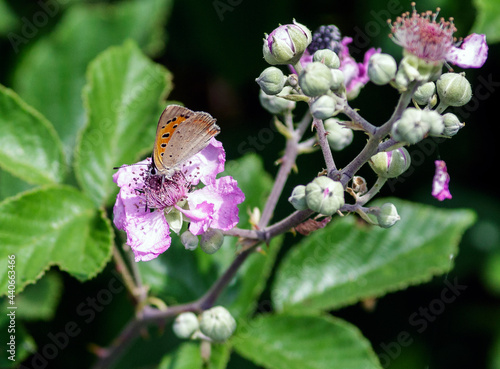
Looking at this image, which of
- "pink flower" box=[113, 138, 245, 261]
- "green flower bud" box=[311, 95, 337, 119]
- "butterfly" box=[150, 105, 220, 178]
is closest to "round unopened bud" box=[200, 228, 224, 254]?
"pink flower" box=[113, 138, 245, 261]

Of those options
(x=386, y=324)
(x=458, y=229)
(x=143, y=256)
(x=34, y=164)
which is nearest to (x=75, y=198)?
(x=34, y=164)

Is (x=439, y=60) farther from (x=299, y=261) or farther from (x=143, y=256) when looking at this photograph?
(x=299, y=261)

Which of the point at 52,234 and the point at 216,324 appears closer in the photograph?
the point at 216,324

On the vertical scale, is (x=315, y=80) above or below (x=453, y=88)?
above

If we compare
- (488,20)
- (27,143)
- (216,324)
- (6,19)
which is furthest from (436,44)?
(6,19)

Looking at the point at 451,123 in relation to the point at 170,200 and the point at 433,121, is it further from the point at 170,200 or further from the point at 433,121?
the point at 170,200

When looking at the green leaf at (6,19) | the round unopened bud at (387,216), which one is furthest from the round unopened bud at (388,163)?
the green leaf at (6,19)
